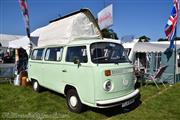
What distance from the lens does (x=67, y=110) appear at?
26.9 feet

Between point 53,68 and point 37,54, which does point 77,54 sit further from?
point 37,54

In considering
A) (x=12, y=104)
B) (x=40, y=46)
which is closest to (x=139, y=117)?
(x=12, y=104)

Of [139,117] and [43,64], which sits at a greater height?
[43,64]

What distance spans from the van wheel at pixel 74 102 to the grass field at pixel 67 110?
0.15 m

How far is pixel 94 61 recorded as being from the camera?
23.3ft

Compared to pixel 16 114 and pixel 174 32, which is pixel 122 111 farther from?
pixel 174 32

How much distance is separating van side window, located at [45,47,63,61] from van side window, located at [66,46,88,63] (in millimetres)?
558

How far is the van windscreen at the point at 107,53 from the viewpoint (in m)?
7.24

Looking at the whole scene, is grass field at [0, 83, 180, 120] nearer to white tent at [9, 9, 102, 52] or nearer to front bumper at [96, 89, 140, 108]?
front bumper at [96, 89, 140, 108]

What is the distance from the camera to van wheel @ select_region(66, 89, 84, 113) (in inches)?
302

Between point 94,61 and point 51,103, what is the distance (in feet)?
9.10

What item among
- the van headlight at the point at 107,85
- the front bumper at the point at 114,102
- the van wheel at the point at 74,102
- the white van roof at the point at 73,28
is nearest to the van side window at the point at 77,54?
the white van roof at the point at 73,28

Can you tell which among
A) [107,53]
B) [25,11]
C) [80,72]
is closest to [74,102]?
[80,72]

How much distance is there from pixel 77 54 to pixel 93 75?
1.12 metres
